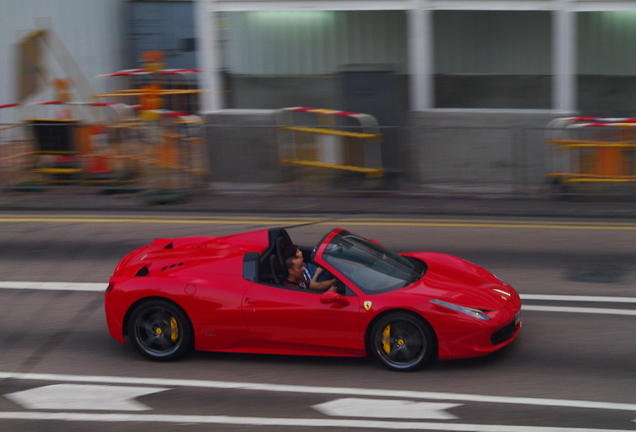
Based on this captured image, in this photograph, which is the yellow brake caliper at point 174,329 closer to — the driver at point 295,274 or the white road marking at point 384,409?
the driver at point 295,274

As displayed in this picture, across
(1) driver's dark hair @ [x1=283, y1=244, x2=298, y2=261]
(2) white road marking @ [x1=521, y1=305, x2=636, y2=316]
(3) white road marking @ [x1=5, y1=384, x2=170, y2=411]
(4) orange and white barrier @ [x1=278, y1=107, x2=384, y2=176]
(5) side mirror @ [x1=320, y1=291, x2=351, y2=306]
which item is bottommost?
(3) white road marking @ [x1=5, y1=384, x2=170, y2=411]

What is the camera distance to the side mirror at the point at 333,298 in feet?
20.8

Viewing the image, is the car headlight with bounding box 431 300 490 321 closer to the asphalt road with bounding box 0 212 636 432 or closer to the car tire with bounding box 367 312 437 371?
the car tire with bounding box 367 312 437 371

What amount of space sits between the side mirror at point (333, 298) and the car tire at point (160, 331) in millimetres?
1314

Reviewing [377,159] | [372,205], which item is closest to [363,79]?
[377,159]

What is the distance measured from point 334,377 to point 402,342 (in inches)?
26.6

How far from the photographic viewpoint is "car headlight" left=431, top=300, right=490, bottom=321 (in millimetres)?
6328

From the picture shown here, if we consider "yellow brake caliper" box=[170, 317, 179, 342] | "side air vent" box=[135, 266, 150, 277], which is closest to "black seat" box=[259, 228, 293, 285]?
"yellow brake caliper" box=[170, 317, 179, 342]

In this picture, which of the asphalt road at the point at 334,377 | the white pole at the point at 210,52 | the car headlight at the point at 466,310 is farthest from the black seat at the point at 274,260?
the white pole at the point at 210,52

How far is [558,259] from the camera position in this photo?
31.8 ft

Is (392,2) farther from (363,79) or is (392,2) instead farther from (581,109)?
(581,109)

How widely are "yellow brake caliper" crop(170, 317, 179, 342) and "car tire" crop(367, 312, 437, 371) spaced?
5.90ft

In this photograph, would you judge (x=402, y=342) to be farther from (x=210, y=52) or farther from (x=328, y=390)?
(x=210, y=52)

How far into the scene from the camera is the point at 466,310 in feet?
20.8
